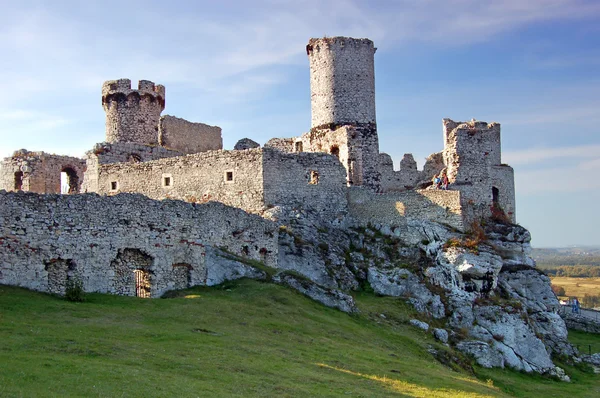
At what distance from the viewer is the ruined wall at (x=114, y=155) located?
1699 inches

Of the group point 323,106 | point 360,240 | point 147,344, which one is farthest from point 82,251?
point 323,106

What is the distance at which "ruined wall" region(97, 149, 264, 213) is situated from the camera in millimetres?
38719

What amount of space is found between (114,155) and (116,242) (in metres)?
18.0

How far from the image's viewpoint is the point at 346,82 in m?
46.1

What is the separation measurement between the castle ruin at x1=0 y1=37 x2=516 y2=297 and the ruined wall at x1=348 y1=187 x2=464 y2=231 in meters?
0.06

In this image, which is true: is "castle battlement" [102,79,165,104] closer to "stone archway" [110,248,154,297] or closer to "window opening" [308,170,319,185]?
"window opening" [308,170,319,185]

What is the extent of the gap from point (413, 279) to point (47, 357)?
76.6 ft

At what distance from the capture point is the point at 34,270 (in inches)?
973

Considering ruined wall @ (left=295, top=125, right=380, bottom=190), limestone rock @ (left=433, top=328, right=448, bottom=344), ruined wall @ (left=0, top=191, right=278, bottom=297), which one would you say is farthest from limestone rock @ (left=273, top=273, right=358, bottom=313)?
ruined wall @ (left=295, top=125, right=380, bottom=190)

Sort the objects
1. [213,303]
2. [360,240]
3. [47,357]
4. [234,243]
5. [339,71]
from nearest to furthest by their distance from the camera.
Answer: [47,357], [213,303], [234,243], [360,240], [339,71]

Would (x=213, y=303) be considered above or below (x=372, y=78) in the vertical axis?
below

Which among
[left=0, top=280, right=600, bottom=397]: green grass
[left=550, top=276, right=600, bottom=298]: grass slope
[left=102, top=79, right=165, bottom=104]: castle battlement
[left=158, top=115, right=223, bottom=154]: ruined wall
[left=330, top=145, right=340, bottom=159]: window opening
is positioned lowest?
[left=550, top=276, right=600, bottom=298]: grass slope

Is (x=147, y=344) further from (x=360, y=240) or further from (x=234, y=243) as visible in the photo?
(x=360, y=240)

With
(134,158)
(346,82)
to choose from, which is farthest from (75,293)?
(346,82)
